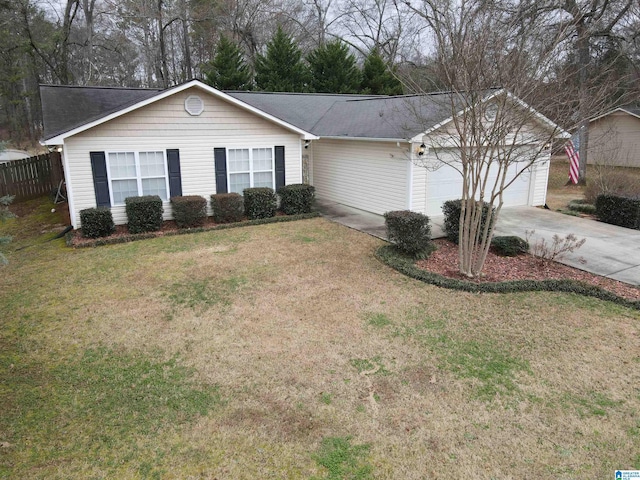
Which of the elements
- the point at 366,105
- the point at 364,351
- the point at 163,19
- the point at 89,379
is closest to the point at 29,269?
the point at 89,379

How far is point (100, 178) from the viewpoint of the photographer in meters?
11.4

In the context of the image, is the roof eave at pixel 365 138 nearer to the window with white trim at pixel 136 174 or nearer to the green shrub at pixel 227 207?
the green shrub at pixel 227 207

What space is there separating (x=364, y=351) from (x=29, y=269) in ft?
24.3

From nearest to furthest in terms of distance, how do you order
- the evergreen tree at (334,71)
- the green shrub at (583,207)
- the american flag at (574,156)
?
the green shrub at (583,207) < the american flag at (574,156) < the evergreen tree at (334,71)

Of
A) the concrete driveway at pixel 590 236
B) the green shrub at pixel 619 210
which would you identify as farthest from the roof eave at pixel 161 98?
the green shrub at pixel 619 210

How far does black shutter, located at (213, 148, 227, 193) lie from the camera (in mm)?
12844

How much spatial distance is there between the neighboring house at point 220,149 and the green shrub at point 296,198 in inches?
24.7

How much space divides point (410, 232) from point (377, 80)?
19.5 m

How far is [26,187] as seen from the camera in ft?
54.4

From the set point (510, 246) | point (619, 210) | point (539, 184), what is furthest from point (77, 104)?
point (619, 210)

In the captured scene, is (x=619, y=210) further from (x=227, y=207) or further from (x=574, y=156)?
(x=227, y=207)

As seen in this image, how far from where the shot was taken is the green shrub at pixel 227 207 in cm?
1244

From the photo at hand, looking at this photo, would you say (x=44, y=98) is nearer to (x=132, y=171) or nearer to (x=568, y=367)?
(x=132, y=171)

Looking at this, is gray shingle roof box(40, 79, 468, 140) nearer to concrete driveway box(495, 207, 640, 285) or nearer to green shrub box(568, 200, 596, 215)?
concrete driveway box(495, 207, 640, 285)
